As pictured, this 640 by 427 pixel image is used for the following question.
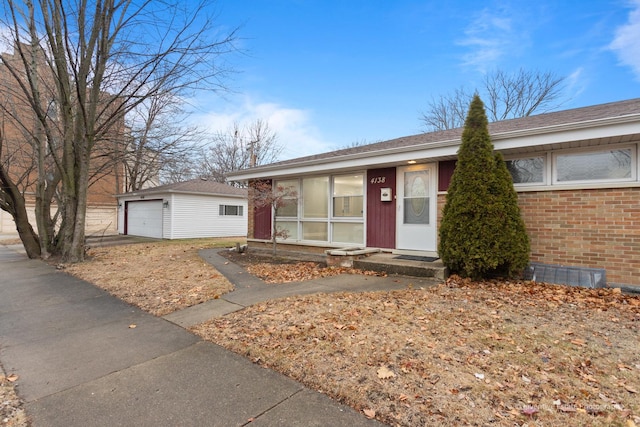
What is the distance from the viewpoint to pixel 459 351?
9.73ft

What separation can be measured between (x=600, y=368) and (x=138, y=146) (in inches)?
510

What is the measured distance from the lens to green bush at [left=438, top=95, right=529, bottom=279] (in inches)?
207

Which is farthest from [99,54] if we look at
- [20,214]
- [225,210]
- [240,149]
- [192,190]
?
[240,149]

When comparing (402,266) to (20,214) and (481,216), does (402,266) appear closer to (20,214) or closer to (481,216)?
(481,216)

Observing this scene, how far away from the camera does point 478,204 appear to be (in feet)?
17.7

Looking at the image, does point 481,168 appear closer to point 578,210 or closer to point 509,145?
point 509,145

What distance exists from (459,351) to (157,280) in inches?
230

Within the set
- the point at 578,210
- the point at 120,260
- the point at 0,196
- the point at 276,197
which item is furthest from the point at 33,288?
the point at 578,210

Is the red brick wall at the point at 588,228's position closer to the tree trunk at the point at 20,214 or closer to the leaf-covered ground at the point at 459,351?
the leaf-covered ground at the point at 459,351

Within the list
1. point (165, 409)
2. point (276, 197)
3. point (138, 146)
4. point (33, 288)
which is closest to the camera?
point (165, 409)

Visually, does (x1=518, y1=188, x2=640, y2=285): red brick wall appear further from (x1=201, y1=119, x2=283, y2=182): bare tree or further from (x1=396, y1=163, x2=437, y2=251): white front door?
(x1=201, y1=119, x2=283, y2=182): bare tree

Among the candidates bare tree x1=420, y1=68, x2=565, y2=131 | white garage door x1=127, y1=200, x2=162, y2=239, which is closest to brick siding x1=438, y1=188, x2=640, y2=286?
white garage door x1=127, y1=200, x2=162, y2=239

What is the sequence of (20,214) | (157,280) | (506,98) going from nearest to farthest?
(157,280) → (20,214) → (506,98)

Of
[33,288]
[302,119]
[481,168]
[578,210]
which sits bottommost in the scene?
[33,288]
